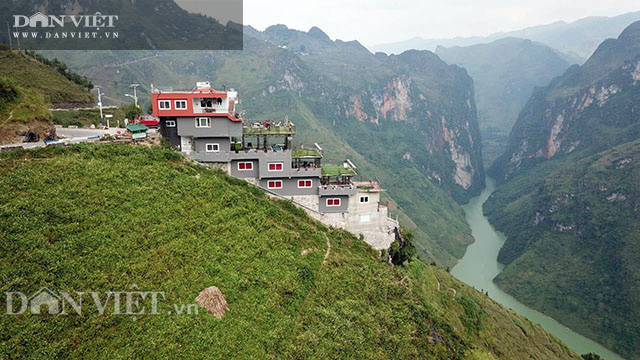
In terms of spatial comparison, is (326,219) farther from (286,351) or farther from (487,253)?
(487,253)

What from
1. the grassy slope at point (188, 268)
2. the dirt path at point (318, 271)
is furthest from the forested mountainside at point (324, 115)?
the grassy slope at point (188, 268)

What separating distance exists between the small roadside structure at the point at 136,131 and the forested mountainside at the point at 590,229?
98.6m

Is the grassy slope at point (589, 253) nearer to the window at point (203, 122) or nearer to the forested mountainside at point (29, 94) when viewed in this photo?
the window at point (203, 122)

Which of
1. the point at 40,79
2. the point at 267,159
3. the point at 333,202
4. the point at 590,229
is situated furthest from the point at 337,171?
the point at 590,229

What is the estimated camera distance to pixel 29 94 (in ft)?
137

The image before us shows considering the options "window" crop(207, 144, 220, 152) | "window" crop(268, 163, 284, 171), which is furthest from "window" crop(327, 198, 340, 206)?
"window" crop(207, 144, 220, 152)

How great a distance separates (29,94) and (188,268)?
2917 centimetres

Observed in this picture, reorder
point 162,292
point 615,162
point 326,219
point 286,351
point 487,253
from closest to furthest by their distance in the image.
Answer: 1. point 162,292
2. point 286,351
3. point 326,219
4. point 615,162
5. point 487,253

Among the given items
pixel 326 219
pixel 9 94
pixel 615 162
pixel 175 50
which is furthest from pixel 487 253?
pixel 175 50

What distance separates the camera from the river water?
282 feet

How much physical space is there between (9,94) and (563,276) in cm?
12124

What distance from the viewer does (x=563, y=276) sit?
349ft

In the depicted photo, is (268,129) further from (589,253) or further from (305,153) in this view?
(589,253)

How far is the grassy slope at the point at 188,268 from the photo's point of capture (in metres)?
23.4
